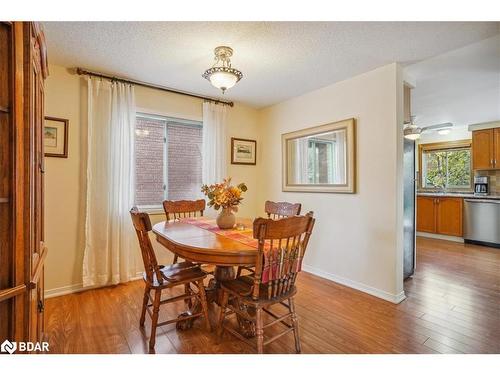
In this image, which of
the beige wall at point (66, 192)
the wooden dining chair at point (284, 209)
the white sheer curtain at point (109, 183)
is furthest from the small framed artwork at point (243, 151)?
the beige wall at point (66, 192)

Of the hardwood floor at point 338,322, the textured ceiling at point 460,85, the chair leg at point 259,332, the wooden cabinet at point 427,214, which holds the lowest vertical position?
the hardwood floor at point 338,322

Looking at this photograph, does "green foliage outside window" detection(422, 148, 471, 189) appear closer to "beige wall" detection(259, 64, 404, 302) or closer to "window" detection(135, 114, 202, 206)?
"beige wall" detection(259, 64, 404, 302)

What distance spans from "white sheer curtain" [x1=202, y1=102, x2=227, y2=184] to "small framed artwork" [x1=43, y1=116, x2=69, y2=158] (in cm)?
153

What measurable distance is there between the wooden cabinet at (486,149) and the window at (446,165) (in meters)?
0.40

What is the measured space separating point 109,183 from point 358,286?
2.91 m

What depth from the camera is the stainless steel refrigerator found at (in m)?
3.07

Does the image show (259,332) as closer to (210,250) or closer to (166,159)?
(210,250)

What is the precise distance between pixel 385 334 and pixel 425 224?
4.48 meters

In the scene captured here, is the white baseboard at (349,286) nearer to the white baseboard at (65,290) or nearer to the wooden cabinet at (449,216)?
the white baseboard at (65,290)

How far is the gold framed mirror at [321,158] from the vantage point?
2896 millimetres

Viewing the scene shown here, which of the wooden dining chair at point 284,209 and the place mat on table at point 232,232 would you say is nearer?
the place mat on table at point 232,232

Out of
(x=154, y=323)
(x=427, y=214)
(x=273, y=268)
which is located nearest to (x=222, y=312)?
(x=154, y=323)

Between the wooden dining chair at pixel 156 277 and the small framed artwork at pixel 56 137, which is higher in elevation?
the small framed artwork at pixel 56 137

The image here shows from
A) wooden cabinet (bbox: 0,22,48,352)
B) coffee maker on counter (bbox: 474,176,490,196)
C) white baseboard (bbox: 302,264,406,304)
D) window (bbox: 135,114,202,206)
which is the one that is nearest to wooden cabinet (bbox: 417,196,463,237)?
coffee maker on counter (bbox: 474,176,490,196)
